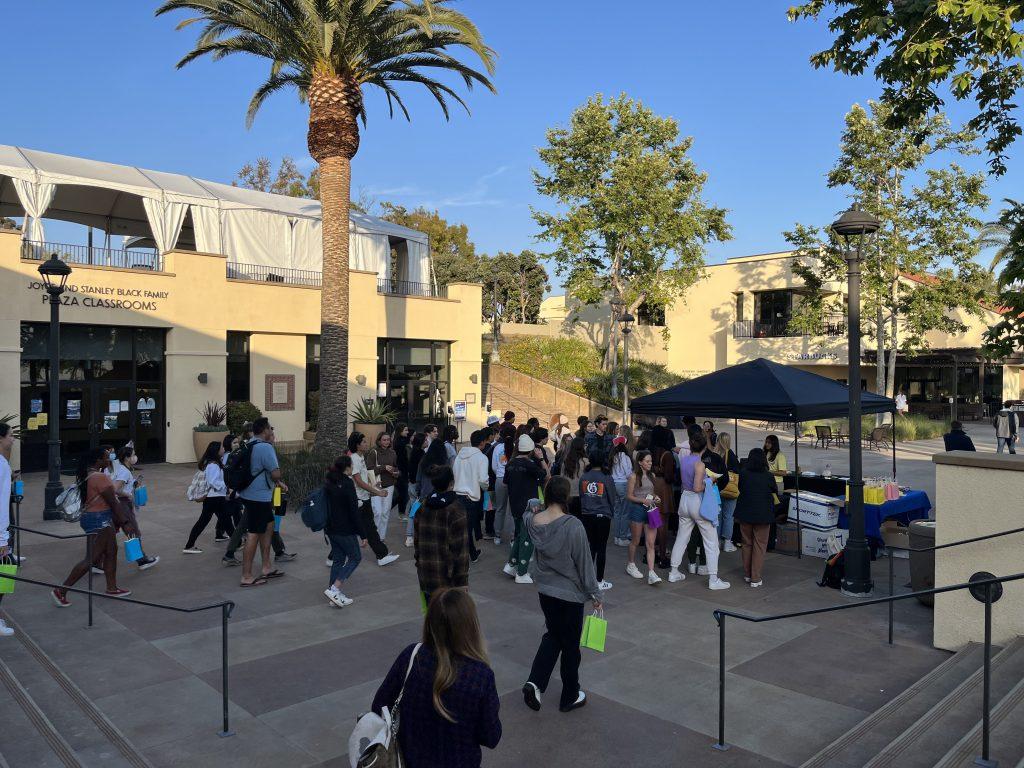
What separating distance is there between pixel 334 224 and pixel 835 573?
13463 mm

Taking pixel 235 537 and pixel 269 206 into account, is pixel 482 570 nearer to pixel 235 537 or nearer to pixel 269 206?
pixel 235 537

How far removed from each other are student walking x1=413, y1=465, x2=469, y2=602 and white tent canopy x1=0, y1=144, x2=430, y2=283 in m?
17.0

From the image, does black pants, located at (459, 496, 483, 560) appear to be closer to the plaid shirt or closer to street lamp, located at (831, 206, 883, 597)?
the plaid shirt

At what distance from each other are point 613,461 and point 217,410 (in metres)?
14.8

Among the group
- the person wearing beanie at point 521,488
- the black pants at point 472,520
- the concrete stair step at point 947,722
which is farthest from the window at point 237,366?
the concrete stair step at point 947,722

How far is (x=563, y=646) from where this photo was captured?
552 cm

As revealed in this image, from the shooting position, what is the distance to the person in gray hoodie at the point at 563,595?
546 centimetres

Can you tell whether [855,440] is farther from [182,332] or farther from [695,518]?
[182,332]

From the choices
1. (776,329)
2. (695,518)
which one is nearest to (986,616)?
(695,518)

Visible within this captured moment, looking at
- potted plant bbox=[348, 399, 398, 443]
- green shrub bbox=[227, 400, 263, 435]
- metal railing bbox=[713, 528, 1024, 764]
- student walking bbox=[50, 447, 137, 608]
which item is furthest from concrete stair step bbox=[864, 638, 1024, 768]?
green shrub bbox=[227, 400, 263, 435]

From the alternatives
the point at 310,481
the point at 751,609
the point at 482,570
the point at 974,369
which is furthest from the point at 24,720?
the point at 974,369

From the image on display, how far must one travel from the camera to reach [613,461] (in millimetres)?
10125

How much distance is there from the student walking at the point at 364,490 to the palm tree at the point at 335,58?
7653 mm

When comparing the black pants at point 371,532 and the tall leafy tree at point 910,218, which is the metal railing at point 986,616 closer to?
the black pants at point 371,532
